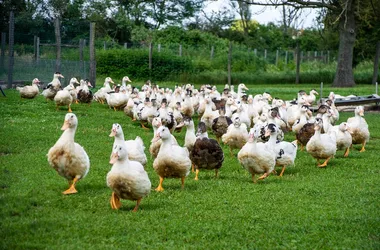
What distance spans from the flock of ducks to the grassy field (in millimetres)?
287

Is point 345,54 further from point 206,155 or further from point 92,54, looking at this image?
point 206,155

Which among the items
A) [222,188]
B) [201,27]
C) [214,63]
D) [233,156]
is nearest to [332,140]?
[233,156]

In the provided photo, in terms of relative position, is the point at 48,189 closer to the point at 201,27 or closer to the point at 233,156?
the point at 233,156

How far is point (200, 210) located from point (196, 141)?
2.72m

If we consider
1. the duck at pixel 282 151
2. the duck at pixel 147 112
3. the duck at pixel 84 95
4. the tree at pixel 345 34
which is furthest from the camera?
the tree at pixel 345 34

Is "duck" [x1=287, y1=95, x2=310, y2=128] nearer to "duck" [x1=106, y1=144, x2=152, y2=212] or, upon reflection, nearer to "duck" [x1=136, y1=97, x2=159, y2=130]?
"duck" [x1=136, y1=97, x2=159, y2=130]

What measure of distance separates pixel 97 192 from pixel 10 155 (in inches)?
127

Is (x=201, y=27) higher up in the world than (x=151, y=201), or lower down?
higher up

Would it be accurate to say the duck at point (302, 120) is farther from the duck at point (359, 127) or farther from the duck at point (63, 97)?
the duck at point (63, 97)

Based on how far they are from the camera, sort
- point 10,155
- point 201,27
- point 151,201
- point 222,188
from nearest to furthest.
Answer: point 151,201 < point 222,188 < point 10,155 < point 201,27

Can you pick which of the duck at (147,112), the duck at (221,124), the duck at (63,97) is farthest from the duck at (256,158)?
the duck at (63,97)

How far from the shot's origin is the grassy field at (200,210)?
7.04 meters

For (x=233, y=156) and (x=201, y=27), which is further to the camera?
(x=201, y=27)

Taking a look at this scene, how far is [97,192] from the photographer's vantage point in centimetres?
934
